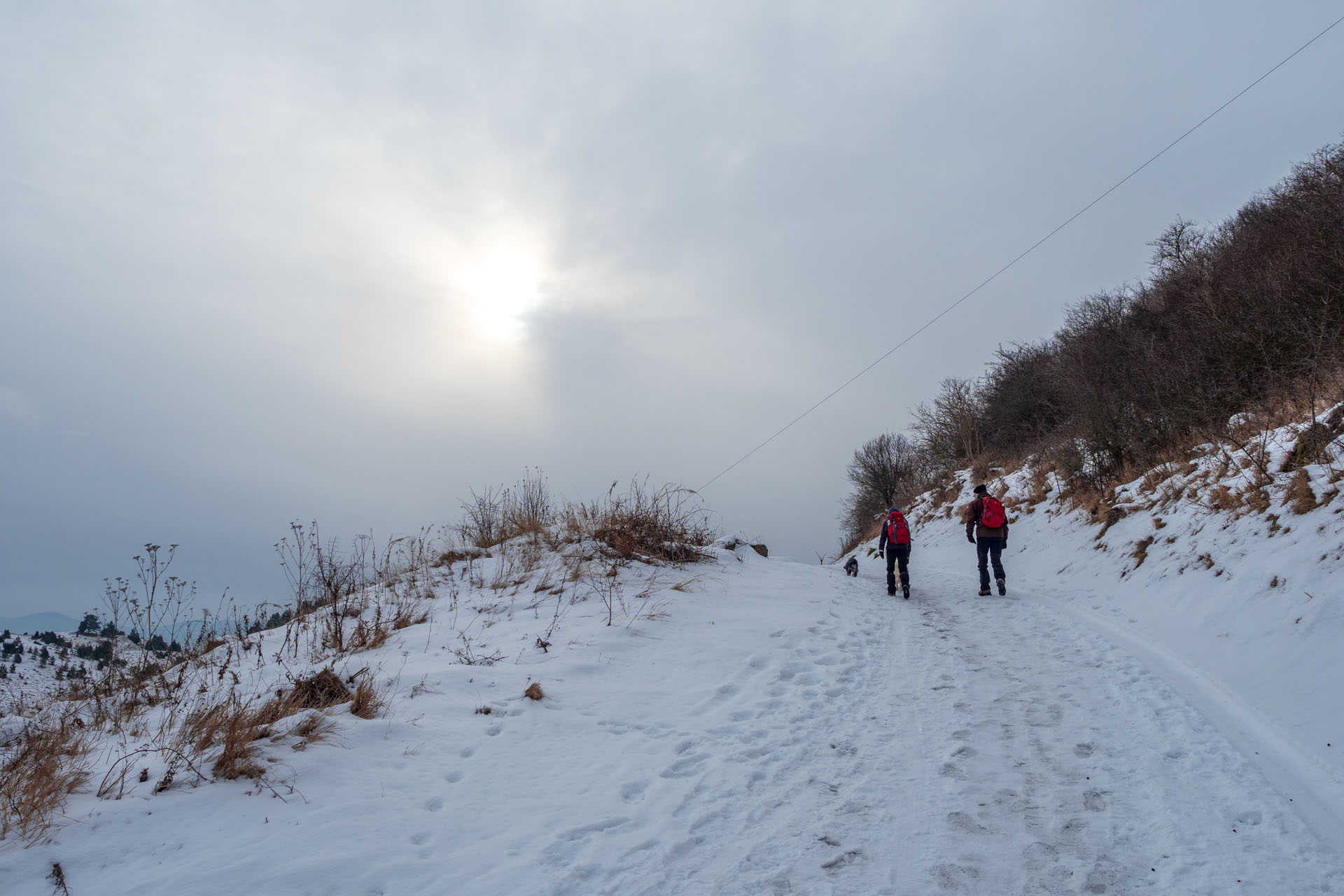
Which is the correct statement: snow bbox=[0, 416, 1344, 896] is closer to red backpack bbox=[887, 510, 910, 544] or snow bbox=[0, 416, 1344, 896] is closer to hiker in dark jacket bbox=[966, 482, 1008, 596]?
hiker in dark jacket bbox=[966, 482, 1008, 596]

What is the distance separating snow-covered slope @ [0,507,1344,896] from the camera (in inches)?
112

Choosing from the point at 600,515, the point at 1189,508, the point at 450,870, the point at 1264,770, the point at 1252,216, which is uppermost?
the point at 1252,216

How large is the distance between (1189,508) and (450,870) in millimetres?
10672

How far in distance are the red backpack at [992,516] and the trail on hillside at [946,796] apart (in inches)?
205

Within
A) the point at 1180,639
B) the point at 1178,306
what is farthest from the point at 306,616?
the point at 1178,306

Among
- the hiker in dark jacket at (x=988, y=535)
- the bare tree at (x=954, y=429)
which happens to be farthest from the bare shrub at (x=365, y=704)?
the bare tree at (x=954, y=429)

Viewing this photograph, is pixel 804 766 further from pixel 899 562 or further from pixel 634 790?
pixel 899 562

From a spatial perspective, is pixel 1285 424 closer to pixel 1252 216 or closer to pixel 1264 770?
pixel 1264 770

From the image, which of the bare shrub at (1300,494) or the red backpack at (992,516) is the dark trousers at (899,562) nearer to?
the red backpack at (992,516)

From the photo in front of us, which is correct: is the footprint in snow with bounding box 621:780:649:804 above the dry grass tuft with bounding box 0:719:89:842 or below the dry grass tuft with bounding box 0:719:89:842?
below

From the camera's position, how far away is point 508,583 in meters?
9.11

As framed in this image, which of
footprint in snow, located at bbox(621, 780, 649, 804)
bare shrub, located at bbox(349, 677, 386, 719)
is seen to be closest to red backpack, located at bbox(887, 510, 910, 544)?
footprint in snow, located at bbox(621, 780, 649, 804)

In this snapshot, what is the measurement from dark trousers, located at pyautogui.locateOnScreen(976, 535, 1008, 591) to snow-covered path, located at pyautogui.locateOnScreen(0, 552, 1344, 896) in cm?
470

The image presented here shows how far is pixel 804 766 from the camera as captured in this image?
4113 mm
